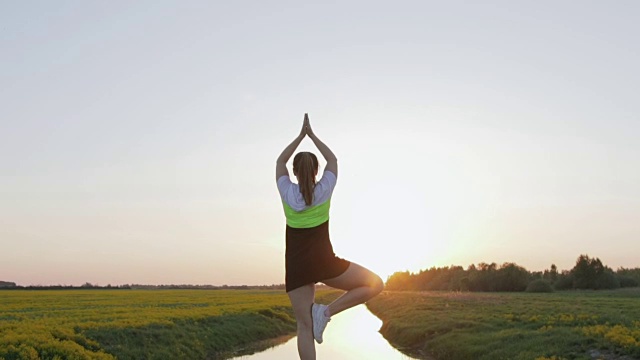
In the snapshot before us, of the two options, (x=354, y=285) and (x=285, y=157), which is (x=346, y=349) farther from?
(x=285, y=157)

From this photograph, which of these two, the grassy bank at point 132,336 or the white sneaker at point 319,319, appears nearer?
the white sneaker at point 319,319

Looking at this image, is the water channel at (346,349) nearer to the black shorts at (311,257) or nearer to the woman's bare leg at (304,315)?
the woman's bare leg at (304,315)

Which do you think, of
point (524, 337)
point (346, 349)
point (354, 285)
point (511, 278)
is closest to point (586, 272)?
point (511, 278)

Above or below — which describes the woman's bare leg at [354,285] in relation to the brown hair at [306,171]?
below

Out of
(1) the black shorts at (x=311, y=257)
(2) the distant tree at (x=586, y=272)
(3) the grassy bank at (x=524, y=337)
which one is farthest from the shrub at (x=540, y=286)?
(1) the black shorts at (x=311, y=257)

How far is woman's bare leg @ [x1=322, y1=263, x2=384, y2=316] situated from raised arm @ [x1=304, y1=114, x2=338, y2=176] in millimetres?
840

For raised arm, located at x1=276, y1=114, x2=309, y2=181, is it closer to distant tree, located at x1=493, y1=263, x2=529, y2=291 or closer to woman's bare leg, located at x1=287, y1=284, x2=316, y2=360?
woman's bare leg, located at x1=287, y1=284, x2=316, y2=360

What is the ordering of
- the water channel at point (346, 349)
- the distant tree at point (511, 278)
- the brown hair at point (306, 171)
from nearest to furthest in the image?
1. the brown hair at point (306, 171)
2. the water channel at point (346, 349)
3. the distant tree at point (511, 278)

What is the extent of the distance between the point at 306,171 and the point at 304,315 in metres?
1.23

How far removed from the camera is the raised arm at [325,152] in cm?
539

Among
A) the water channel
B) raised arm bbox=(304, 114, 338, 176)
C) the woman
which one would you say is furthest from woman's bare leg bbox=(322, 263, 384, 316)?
the water channel

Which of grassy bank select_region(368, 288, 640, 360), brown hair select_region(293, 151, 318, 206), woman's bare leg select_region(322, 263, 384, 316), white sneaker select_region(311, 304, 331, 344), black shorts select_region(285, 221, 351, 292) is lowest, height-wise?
grassy bank select_region(368, 288, 640, 360)

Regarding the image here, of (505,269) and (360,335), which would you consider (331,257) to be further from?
(505,269)

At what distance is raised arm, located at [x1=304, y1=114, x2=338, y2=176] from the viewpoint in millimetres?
5395
